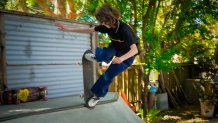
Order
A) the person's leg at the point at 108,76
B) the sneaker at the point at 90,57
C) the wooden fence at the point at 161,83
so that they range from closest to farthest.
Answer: the person's leg at the point at 108,76, the sneaker at the point at 90,57, the wooden fence at the point at 161,83

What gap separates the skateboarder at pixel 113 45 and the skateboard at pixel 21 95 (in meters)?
1.61

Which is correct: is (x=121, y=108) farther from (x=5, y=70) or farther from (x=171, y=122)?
(x=171, y=122)

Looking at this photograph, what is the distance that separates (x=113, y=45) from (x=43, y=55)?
10.1 feet

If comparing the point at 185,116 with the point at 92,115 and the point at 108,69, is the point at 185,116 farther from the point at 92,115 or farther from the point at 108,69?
the point at 108,69

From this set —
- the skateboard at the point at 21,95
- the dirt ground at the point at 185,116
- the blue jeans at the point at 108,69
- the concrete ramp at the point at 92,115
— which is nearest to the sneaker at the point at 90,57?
the blue jeans at the point at 108,69

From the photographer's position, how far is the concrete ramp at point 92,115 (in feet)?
13.1

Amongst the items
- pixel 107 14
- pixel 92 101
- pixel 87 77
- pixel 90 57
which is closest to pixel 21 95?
pixel 87 77

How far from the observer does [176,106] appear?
505 inches

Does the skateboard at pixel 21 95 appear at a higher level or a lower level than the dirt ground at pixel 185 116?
higher

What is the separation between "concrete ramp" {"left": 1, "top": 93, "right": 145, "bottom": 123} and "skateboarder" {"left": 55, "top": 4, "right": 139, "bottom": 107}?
8.5 inches

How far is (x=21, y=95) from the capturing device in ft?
19.4

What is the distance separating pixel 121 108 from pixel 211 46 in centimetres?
1141

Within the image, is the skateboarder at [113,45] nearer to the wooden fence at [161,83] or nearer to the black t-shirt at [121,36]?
the black t-shirt at [121,36]

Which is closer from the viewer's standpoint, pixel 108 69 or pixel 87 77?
pixel 108 69
